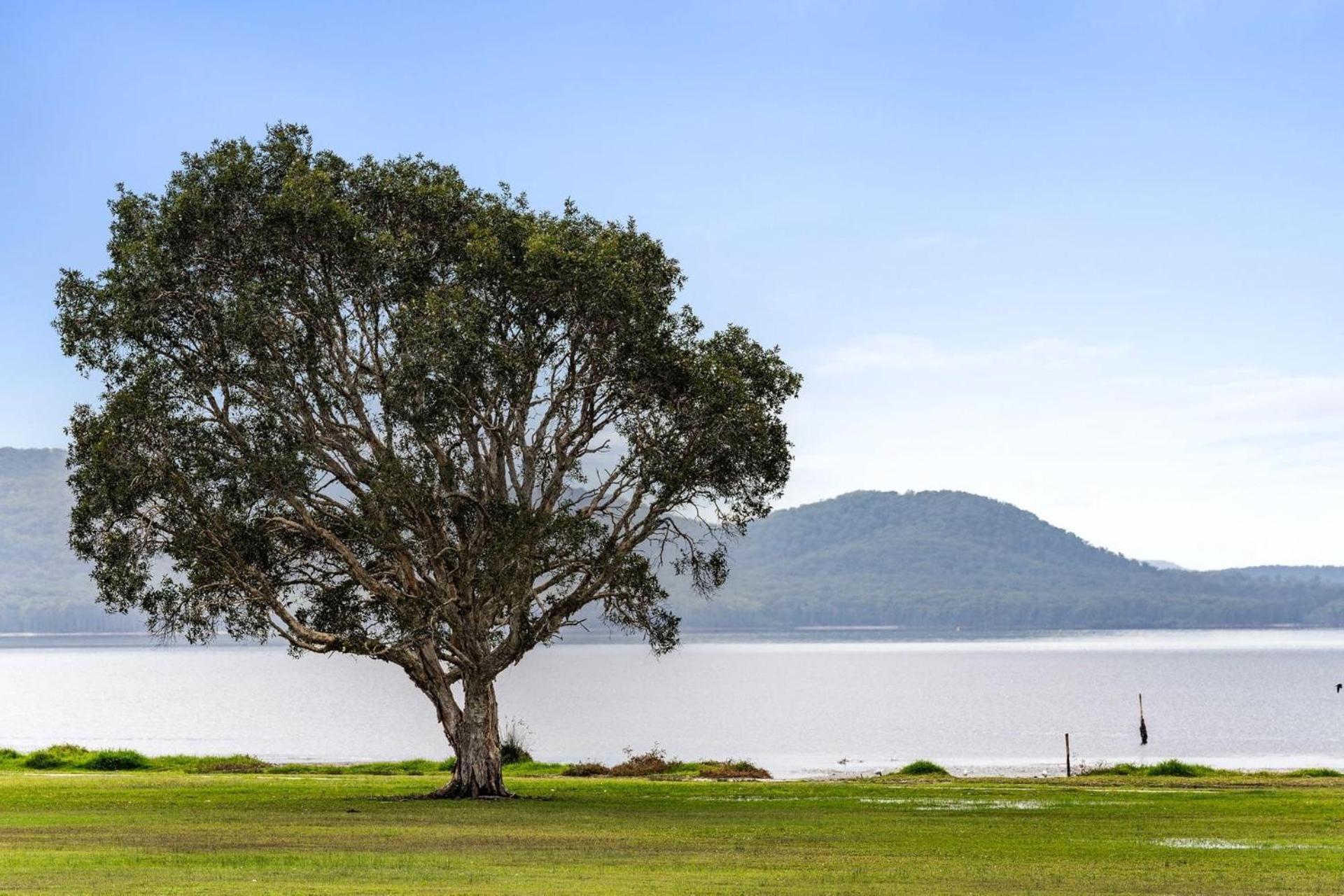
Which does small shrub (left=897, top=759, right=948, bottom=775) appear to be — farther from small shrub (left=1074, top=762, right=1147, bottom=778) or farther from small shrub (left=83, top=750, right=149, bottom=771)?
small shrub (left=83, top=750, right=149, bottom=771)

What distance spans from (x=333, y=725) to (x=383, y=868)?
113 m

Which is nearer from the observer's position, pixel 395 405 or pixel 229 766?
pixel 395 405

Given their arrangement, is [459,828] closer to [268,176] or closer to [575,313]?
[575,313]

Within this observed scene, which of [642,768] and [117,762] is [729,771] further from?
[117,762]

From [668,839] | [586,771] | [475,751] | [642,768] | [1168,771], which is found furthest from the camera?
[642,768]

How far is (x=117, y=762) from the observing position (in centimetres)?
6022

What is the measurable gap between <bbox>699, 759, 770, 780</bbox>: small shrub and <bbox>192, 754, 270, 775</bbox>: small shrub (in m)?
17.2

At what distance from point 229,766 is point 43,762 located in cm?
688

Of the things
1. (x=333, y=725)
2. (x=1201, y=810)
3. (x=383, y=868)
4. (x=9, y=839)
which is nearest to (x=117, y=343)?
(x=9, y=839)

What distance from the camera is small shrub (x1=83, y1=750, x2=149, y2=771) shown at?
5950cm

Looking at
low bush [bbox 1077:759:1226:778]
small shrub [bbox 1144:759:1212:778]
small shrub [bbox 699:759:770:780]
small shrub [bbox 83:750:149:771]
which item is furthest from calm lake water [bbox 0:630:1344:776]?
small shrub [bbox 83:750:149:771]

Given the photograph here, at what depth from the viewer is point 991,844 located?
1217 inches

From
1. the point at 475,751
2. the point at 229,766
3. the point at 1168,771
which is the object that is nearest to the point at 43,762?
the point at 229,766

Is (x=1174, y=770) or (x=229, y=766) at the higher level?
(x=229, y=766)
